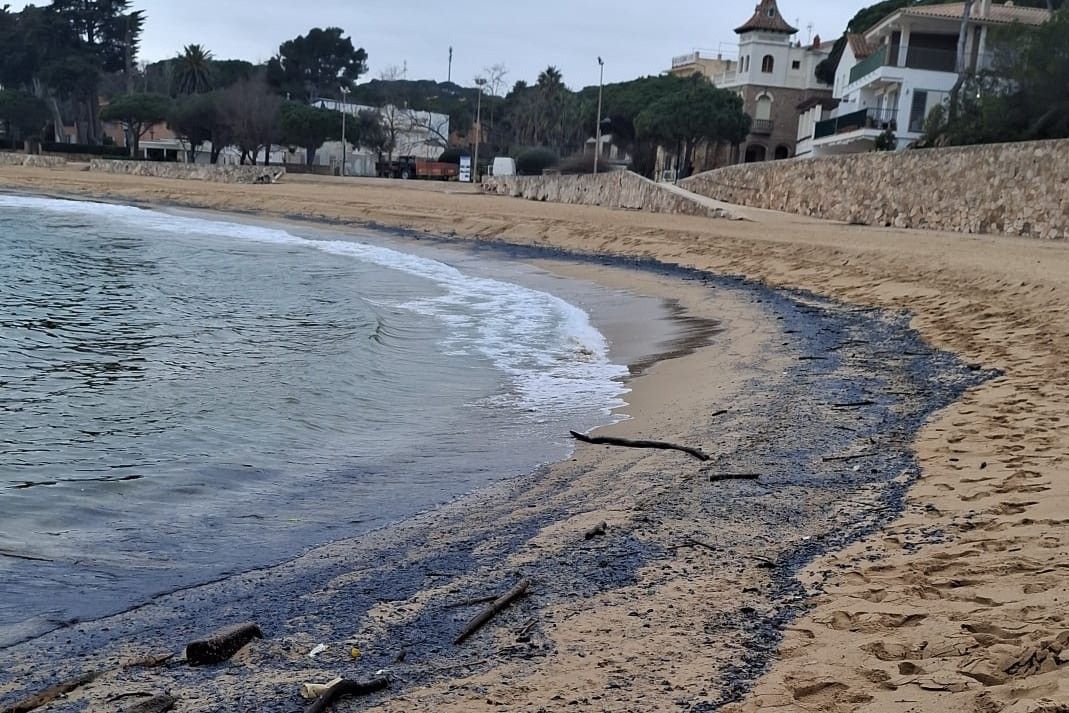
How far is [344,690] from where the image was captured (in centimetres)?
354

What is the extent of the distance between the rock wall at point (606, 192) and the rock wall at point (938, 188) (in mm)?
3090

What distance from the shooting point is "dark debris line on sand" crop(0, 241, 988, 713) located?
3816 mm

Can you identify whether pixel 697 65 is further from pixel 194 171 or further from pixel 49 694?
pixel 49 694

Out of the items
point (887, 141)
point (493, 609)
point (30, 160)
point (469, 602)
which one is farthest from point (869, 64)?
point (30, 160)

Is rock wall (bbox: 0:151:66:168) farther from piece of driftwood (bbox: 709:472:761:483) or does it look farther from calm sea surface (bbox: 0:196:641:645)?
piece of driftwood (bbox: 709:472:761:483)

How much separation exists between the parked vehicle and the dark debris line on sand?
5786cm

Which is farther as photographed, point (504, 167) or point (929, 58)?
point (504, 167)

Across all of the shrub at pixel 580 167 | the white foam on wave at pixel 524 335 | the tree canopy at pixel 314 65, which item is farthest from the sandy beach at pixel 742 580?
the tree canopy at pixel 314 65

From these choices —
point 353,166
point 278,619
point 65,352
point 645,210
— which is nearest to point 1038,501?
point 278,619

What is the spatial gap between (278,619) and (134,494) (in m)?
2.75

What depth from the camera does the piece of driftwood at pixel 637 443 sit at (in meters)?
7.16

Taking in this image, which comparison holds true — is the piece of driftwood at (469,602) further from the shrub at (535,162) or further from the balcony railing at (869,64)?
the shrub at (535,162)

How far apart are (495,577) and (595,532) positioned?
0.74m

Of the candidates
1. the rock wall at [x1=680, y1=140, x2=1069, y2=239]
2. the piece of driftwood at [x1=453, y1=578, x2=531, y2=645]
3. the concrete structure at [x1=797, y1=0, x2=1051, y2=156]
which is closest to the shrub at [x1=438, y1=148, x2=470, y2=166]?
the concrete structure at [x1=797, y1=0, x2=1051, y2=156]
